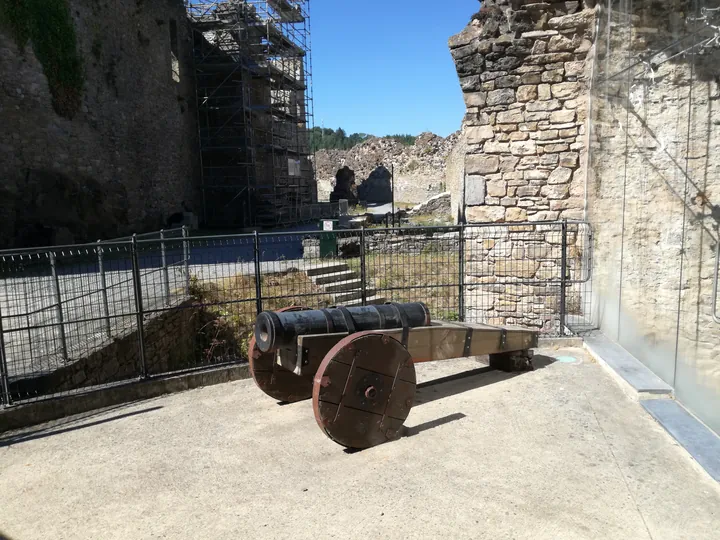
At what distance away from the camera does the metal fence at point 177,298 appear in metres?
5.52

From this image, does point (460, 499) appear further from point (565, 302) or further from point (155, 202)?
point (155, 202)

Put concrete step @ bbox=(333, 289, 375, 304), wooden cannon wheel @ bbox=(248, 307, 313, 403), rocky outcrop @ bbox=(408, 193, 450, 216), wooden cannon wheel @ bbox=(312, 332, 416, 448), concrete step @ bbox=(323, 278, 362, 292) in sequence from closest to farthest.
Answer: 1. wooden cannon wheel @ bbox=(312, 332, 416, 448)
2. wooden cannon wheel @ bbox=(248, 307, 313, 403)
3. concrete step @ bbox=(333, 289, 375, 304)
4. concrete step @ bbox=(323, 278, 362, 292)
5. rocky outcrop @ bbox=(408, 193, 450, 216)

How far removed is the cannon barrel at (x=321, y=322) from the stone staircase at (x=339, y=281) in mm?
4276

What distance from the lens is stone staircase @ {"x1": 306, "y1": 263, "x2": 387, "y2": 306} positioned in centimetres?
903

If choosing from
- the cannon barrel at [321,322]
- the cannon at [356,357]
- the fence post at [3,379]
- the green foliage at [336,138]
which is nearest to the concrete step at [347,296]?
the cannon at [356,357]

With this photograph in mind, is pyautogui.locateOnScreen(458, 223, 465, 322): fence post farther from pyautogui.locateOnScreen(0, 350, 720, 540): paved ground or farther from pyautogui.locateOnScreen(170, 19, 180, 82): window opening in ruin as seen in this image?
pyautogui.locateOnScreen(170, 19, 180, 82): window opening in ruin

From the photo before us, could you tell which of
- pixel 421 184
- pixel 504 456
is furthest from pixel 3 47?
pixel 421 184

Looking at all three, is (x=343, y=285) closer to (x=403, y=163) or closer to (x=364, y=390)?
(x=364, y=390)

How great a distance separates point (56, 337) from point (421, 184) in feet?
112

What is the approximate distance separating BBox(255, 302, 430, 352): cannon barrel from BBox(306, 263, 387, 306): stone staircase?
168 inches

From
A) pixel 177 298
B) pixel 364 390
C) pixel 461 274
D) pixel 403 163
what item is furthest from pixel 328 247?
pixel 403 163

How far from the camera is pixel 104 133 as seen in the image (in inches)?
672

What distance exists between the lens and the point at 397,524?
3072 millimetres

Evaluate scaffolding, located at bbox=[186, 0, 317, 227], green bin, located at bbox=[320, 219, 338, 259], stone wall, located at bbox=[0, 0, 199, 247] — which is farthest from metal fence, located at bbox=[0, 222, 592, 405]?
scaffolding, located at bbox=[186, 0, 317, 227]
